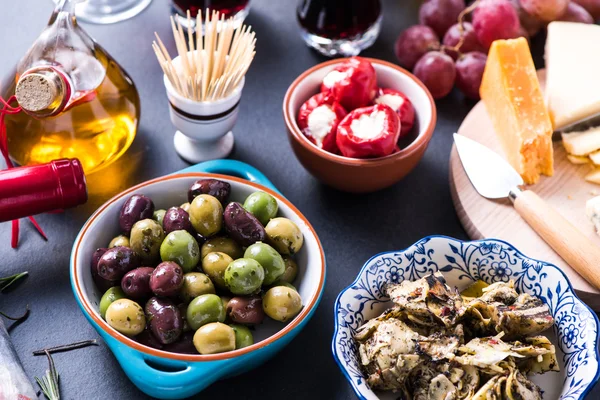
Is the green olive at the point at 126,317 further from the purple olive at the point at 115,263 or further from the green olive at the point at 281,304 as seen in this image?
the green olive at the point at 281,304

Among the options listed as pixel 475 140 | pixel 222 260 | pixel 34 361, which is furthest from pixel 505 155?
pixel 34 361

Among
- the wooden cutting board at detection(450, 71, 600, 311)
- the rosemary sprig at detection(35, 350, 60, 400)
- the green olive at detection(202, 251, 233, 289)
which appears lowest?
the rosemary sprig at detection(35, 350, 60, 400)

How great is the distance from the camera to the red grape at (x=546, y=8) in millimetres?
1365

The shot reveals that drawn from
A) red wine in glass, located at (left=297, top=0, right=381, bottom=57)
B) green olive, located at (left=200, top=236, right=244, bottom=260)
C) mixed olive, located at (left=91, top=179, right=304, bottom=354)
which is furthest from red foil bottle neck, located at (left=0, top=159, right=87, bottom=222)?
red wine in glass, located at (left=297, top=0, right=381, bottom=57)

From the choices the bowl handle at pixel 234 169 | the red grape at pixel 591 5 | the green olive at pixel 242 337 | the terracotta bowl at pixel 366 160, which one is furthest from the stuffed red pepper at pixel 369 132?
the red grape at pixel 591 5

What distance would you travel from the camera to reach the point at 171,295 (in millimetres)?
907

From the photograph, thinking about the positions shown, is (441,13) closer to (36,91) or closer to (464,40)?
(464,40)

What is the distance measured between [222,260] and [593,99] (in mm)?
742

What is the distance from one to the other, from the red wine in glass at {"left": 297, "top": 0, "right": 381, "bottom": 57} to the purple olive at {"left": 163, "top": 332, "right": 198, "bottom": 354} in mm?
731

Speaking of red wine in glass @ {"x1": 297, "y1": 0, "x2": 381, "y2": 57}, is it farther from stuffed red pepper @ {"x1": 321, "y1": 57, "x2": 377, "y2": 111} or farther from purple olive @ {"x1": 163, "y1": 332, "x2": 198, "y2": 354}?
purple olive @ {"x1": 163, "y1": 332, "x2": 198, "y2": 354}

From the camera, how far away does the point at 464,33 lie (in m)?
1.36

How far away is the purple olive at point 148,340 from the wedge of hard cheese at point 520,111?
68cm

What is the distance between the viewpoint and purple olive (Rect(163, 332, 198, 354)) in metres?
0.88

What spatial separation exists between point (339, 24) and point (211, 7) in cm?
26
